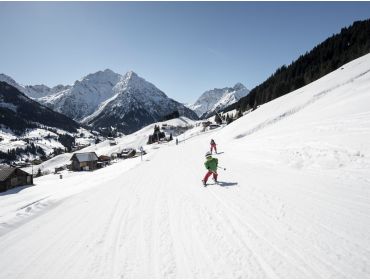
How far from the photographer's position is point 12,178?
159 feet

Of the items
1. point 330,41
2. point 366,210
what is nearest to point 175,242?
point 366,210

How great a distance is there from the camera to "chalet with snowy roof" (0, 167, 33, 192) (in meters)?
46.6

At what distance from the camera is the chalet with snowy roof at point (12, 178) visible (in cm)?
4664

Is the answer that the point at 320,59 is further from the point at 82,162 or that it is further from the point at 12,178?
the point at 12,178

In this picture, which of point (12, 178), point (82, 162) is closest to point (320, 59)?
point (82, 162)

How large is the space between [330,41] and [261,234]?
14613cm

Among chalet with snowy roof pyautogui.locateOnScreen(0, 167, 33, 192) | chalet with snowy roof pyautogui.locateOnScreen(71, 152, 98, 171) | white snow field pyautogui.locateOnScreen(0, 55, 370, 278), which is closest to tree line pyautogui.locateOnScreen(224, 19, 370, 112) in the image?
chalet with snowy roof pyautogui.locateOnScreen(71, 152, 98, 171)

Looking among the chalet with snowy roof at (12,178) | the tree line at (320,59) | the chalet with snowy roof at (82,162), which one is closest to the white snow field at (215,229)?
the chalet with snowy roof at (12,178)

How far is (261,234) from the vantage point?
5855 mm

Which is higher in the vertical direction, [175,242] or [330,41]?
[330,41]

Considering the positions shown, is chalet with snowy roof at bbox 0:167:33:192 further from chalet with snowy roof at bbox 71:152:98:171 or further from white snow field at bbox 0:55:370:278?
white snow field at bbox 0:55:370:278

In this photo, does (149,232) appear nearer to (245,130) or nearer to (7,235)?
(7,235)

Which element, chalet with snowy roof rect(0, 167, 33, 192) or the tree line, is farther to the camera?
the tree line

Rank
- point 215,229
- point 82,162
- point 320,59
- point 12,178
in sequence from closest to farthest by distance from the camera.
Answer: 1. point 215,229
2. point 12,178
3. point 82,162
4. point 320,59
